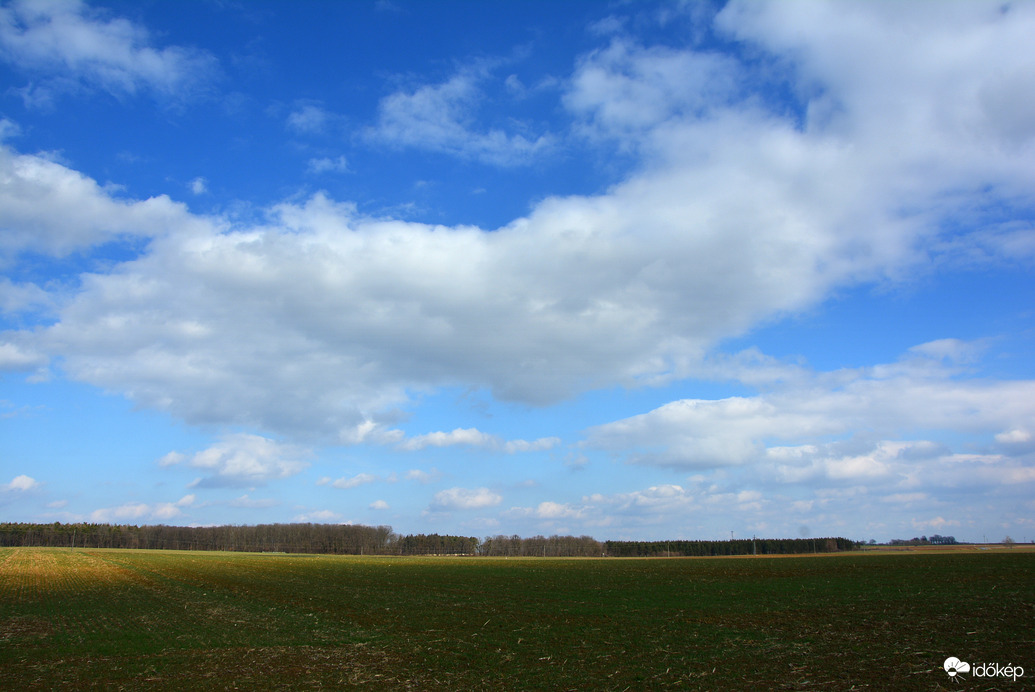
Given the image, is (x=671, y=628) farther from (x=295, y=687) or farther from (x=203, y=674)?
(x=203, y=674)

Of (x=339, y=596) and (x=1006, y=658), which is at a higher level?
(x=1006, y=658)

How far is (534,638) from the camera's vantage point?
69.2 feet

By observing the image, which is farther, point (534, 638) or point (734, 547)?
point (734, 547)

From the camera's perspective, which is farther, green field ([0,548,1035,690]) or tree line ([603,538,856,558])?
tree line ([603,538,856,558])

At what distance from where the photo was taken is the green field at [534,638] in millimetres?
15188

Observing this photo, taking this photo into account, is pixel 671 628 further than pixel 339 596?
No

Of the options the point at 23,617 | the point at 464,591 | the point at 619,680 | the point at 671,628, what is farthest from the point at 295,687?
the point at 464,591

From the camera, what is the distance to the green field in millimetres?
15188

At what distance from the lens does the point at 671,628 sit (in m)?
22.1

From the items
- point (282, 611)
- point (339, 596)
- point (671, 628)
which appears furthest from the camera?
point (339, 596)

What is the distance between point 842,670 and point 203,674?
17.3 meters

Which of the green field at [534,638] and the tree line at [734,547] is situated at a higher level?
the green field at [534,638]

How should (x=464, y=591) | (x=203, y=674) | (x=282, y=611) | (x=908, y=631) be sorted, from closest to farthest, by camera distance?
(x=203, y=674), (x=908, y=631), (x=282, y=611), (x=464, y=591)

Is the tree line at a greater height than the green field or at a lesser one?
lesser
